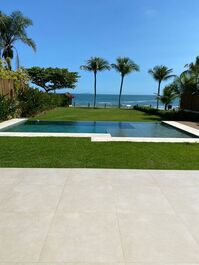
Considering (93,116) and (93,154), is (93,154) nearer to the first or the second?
(93,154)

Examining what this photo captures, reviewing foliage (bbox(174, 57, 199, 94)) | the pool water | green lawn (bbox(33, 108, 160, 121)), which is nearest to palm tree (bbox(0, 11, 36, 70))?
green lawn (bbox(33, 108, 160, 121))

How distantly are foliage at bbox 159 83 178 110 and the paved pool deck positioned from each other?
62.1 ft

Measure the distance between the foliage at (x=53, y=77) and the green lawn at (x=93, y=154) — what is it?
3025 centimetres

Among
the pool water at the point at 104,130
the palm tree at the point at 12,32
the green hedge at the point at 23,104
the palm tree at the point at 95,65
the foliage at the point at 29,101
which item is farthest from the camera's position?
the palm tree at the point at 95,65

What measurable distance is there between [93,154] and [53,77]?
3277cm

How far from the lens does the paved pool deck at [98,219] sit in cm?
265

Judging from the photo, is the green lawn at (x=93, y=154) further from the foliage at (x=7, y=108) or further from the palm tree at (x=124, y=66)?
the palm tree at (x=124, y=66)

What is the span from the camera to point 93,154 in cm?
692

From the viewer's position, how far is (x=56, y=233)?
9.84ft

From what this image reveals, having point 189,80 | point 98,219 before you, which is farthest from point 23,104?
point 98,219

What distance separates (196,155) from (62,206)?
437cm

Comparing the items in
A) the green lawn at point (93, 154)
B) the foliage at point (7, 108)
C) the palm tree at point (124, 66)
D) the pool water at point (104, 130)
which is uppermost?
the palm tree at point (124, 66)

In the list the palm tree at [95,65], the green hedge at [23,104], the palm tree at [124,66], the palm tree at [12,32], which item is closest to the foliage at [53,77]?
the palm tree at [95,65]

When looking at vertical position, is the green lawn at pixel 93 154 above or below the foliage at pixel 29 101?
below
